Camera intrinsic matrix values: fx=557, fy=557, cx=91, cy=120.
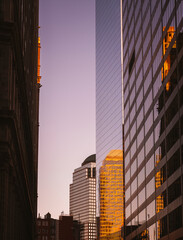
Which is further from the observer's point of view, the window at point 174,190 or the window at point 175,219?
the window at point 174,190

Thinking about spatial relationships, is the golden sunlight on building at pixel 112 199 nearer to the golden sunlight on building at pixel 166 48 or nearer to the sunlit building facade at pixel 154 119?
the sunlit building facade at pixel 154 119

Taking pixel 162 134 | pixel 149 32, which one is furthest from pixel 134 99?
pixel 162 134

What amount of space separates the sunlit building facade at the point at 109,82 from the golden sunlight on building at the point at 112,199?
4.56 feet

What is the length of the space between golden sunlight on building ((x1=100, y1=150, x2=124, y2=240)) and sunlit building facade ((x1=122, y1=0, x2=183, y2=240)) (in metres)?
34.0

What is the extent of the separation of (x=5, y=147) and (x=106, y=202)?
152945 millimetres

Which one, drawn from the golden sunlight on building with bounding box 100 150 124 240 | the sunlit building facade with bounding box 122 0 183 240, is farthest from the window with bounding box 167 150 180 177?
the golden sunlight on building with bounding box 100 150 124 240

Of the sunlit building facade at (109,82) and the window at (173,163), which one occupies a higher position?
the sunlit building facade at (109,82)

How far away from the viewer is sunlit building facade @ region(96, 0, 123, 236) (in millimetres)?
161625

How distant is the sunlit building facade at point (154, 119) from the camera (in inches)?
3029

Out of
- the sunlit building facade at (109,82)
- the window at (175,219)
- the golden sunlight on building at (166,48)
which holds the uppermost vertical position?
the sunlit building facade at (109,82)

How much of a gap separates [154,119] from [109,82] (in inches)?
3413

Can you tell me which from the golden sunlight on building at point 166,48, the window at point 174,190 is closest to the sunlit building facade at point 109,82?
the golden sunlight on building at point 166,48

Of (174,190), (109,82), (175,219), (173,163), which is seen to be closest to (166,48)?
(173,163)

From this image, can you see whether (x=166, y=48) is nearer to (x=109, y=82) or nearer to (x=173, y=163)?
(x=173, y=163)
